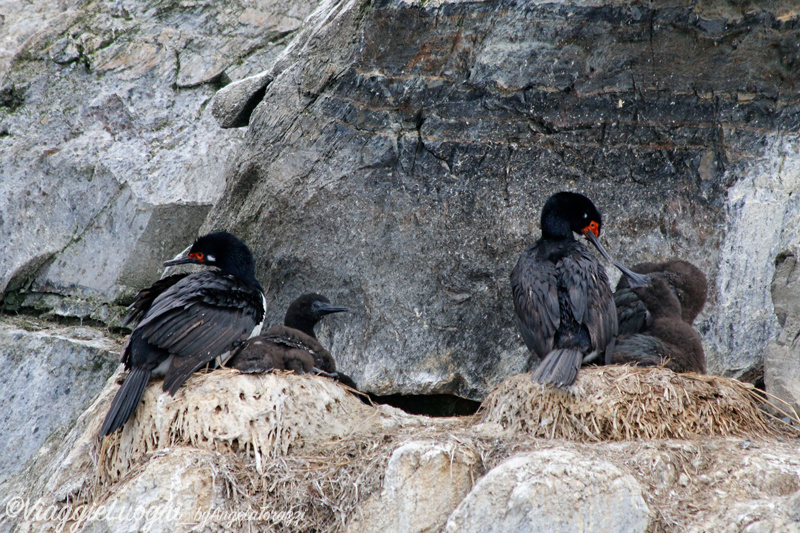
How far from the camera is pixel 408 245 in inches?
242

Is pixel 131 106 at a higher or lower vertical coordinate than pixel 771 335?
higher

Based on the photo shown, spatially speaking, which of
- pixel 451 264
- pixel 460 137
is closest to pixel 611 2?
pixel 460 137

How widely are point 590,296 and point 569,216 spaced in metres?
0.68

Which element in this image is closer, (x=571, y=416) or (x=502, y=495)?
(x=502, y=495)

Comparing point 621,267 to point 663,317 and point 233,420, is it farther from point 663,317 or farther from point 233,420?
point 233,420

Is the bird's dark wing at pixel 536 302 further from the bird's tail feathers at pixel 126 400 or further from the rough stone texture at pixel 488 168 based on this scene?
the bird's tail feathers at pixel 126 400

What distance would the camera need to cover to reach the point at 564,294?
208 inches

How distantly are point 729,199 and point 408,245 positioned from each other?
2489 millimetres

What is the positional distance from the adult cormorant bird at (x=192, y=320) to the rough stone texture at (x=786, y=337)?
3506 millimetres

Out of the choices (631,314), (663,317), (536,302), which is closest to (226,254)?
(536,302)

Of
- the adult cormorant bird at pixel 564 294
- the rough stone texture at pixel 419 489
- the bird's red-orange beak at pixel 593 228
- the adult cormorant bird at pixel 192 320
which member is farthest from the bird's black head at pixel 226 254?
the bird's red-orange beak at pixel 593 228

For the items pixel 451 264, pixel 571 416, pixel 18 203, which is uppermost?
pixel 18 203

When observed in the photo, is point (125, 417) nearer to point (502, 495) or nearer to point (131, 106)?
point (502, 495)

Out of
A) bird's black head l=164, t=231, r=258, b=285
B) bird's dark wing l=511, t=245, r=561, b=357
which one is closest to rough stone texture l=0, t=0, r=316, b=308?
bird's black head l=164, t=231, r=258, b=285
